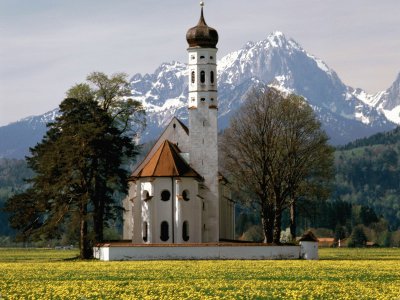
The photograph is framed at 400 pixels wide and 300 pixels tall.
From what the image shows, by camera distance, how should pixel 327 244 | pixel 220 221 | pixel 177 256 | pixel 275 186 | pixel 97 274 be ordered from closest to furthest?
1. pixel 97 274
2. pixel 177 256
3. pixel 275 186
4. pixel 220 221
5. pixel 327 244

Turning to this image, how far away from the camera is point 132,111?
9712cm

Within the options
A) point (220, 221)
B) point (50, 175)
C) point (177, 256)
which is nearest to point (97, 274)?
point (177, 256)

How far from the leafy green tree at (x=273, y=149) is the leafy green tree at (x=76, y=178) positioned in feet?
33.0

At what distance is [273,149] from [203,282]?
145 feet

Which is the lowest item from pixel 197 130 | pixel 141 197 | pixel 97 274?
pixel 97 274

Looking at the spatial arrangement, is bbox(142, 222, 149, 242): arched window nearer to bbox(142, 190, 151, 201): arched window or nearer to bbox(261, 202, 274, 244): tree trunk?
bbox(142, 190, 151, 201): arched window

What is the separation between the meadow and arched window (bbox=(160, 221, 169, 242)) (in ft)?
89.9

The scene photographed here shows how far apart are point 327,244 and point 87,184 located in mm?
100369

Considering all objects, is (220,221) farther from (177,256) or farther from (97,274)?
(97,274)

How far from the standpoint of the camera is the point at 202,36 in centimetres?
9700

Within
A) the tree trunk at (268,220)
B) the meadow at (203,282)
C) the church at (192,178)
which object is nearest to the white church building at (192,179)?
the church at (192,178)

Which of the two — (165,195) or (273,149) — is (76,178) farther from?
(273,149)

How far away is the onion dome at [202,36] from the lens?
97062 mm

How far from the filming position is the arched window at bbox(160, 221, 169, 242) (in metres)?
94.2
